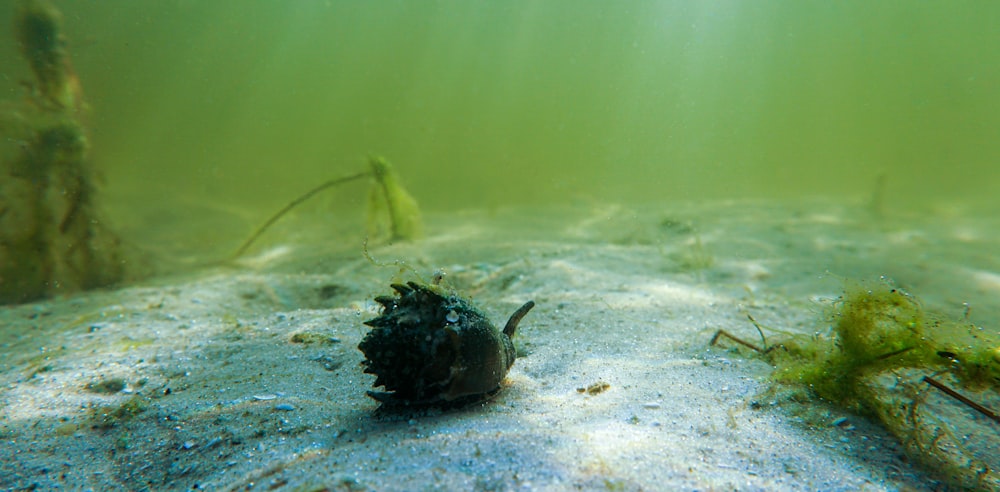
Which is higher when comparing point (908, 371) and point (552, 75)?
point (552, 75)

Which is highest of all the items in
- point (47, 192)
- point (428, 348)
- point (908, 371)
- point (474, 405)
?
point (47, 192)

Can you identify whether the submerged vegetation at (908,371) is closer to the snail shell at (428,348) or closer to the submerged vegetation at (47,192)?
the snail shell at (428,348)

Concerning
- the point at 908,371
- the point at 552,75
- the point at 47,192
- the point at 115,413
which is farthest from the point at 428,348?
the point at 552,75

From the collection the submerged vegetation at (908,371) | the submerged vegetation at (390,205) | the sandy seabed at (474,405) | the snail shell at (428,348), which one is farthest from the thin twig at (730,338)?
the submerged vegetation at (390,205)

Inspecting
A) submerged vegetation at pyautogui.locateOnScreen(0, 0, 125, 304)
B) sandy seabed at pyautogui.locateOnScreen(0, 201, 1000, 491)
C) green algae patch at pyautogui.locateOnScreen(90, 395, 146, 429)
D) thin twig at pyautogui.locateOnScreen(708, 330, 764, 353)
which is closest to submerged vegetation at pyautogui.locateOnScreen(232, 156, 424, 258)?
submerged vegetation at pyautogui.locateOnScreen(0, 0, 125, 304)

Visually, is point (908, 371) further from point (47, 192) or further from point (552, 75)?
point (552, 75)
